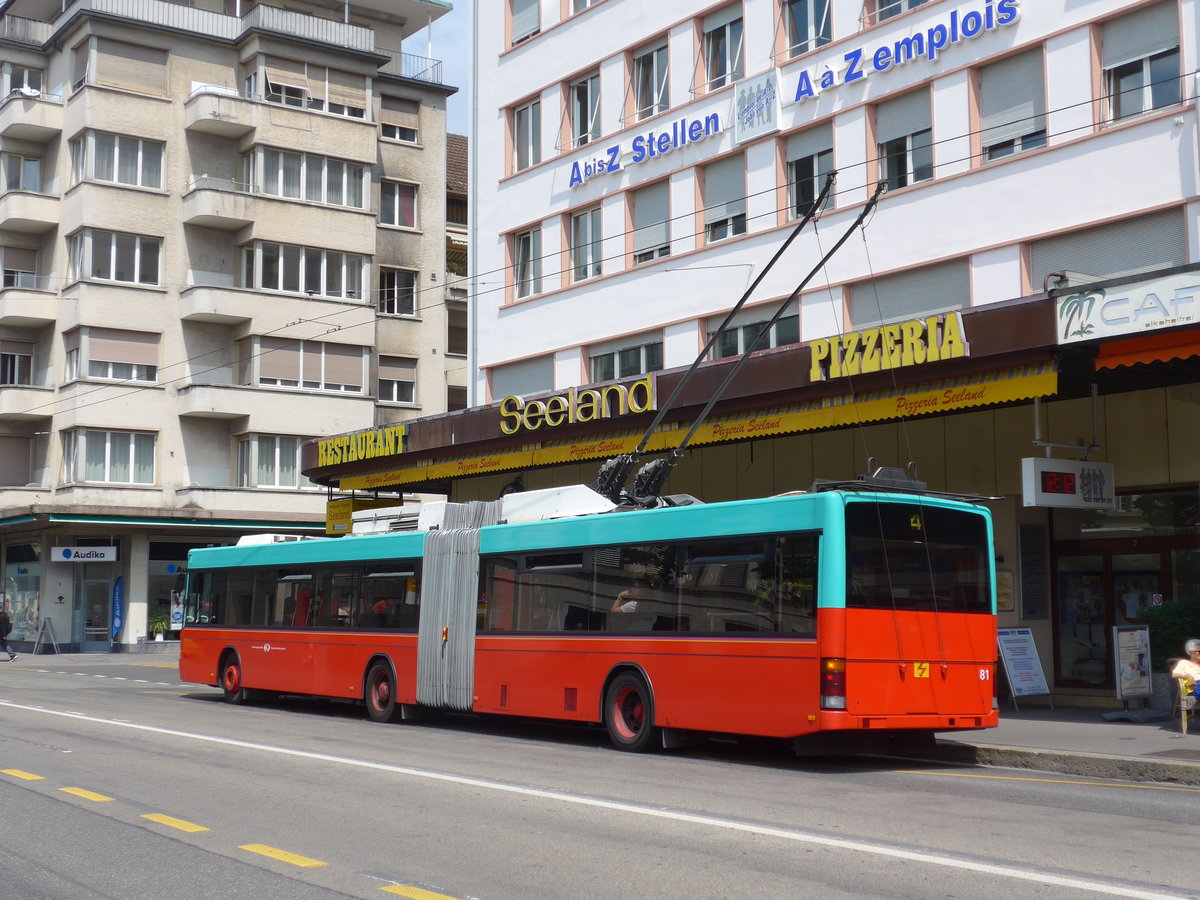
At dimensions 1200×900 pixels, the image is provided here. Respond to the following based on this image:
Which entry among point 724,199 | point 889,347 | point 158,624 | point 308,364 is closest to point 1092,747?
point 889,347

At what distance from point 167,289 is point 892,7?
30.1m

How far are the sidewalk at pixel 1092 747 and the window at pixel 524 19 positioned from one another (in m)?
19.6

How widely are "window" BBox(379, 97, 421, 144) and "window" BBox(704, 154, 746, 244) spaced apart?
27422 mm

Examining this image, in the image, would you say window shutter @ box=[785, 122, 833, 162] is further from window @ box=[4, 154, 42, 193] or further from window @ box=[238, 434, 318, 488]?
window @ box=[4, 154, 42, 193]

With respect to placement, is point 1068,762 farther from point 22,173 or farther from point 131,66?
point 22,173

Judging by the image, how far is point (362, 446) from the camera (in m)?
30.2

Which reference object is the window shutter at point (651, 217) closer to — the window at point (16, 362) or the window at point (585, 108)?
the window at point (585, 108)

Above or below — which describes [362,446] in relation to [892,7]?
below

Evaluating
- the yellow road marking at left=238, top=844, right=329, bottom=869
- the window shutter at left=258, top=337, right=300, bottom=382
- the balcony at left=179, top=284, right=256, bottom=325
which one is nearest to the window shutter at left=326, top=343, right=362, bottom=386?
the window shutter at left=258, top=337, right=300, bottom=382

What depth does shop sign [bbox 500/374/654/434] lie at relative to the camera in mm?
22375

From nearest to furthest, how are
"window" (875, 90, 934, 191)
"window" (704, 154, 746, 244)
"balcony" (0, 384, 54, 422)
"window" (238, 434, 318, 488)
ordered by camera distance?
"window" (875, 90, 934, 191) < "window" (704, 154, 746, 244) < "balcony" (0, 384, 54, 422) < "window" (238, 434, 318, 488)

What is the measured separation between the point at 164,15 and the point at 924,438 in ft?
A: 114

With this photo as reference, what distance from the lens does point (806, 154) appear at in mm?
24328

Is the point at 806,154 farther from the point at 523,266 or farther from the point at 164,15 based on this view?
the point at 164,15
